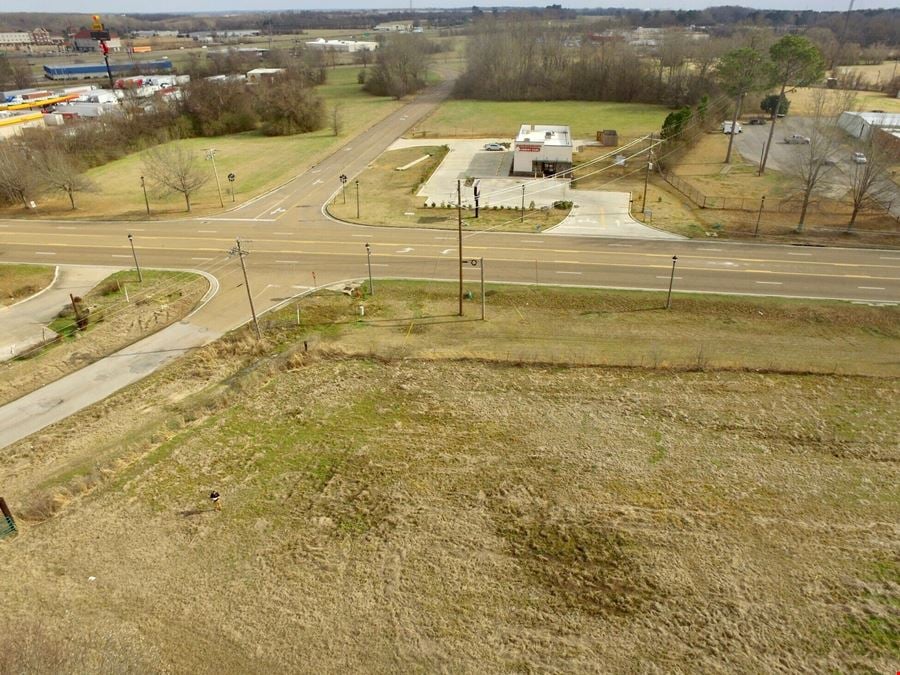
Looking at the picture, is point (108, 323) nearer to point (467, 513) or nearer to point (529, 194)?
point (467, 513)

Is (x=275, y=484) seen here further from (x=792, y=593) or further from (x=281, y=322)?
(x=792, y=593)

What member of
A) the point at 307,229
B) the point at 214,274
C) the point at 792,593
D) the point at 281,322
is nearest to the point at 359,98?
the point at 307,229

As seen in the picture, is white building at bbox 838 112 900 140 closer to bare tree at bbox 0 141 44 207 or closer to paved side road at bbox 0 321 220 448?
paved side road at bbox 0 321 220 448

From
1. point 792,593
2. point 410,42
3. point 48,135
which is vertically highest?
point 410,42

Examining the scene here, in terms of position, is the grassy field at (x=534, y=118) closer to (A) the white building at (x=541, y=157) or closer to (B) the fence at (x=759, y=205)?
(A) the white building at (x=541, y=157)

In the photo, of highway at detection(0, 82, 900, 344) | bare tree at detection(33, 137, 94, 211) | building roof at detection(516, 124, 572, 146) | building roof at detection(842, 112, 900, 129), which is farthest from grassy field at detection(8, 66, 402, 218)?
building roof at detection(842, 112, 900, 129)

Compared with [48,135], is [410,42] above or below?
above
